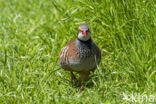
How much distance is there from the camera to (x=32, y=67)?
5184 mm

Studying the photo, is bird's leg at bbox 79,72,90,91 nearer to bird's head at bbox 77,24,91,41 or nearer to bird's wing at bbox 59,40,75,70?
bird's wing at bbox 59,40,75,70

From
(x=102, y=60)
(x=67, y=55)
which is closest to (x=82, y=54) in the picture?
(x=67, y=55)

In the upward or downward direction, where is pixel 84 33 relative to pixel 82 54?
upward

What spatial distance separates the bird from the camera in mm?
4547

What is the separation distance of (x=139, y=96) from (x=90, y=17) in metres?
1.95

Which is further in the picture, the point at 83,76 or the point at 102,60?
the point at 102,60

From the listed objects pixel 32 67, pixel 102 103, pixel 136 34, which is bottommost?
pixel 102 103

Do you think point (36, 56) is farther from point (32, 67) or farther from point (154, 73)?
point (154, 73)

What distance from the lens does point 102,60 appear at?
5.38 metres

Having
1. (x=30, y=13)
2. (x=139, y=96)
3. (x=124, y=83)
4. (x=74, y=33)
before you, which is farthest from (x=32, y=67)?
(x=30, y=13)

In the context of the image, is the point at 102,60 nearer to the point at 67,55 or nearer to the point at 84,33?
the point at 67,55

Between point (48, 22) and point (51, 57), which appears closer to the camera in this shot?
point (51, 57)

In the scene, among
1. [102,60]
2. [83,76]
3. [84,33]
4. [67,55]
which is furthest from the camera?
[102,60]

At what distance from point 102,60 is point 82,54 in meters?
0.87
